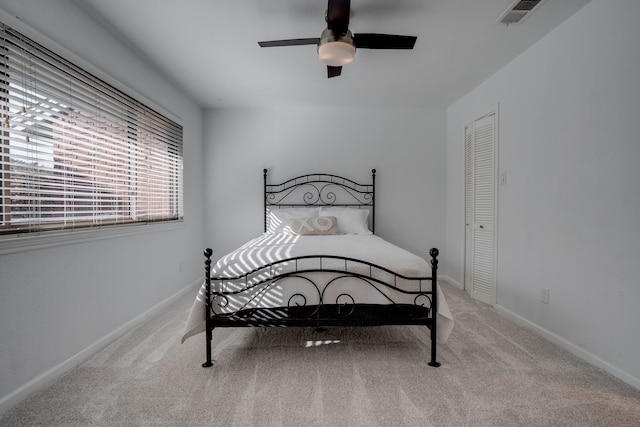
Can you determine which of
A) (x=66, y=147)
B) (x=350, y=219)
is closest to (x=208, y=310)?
(x=66, y=147)

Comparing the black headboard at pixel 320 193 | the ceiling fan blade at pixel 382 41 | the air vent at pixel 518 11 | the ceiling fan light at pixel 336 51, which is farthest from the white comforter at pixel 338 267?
the black headboard at pixel 320 193

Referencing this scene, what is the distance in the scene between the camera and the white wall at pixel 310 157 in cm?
402

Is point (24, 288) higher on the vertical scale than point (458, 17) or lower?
lower

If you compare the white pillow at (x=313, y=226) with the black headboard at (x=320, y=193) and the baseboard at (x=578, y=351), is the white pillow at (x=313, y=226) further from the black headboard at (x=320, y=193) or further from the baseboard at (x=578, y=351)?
the baseboard at (x=578, y=351)

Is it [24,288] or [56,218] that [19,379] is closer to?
[24,288]

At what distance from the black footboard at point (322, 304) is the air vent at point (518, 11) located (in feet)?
5.89

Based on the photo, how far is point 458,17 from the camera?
2.08 m

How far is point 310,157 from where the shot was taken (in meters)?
4.03

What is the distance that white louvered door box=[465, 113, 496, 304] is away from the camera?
3.05 meters

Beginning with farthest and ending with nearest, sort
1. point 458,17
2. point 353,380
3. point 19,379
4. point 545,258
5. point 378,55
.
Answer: point 378,55
point 545,258
point 458,17
point 353,380
point 19,379

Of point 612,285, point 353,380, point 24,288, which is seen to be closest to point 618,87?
point 612,285

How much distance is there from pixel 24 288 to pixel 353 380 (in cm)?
196

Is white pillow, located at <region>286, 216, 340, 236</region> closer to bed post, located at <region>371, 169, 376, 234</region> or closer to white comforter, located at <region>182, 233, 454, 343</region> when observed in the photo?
bed post, located at <region>371, 169, 376, 234</region>

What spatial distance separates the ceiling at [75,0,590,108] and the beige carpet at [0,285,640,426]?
242 centimetres
